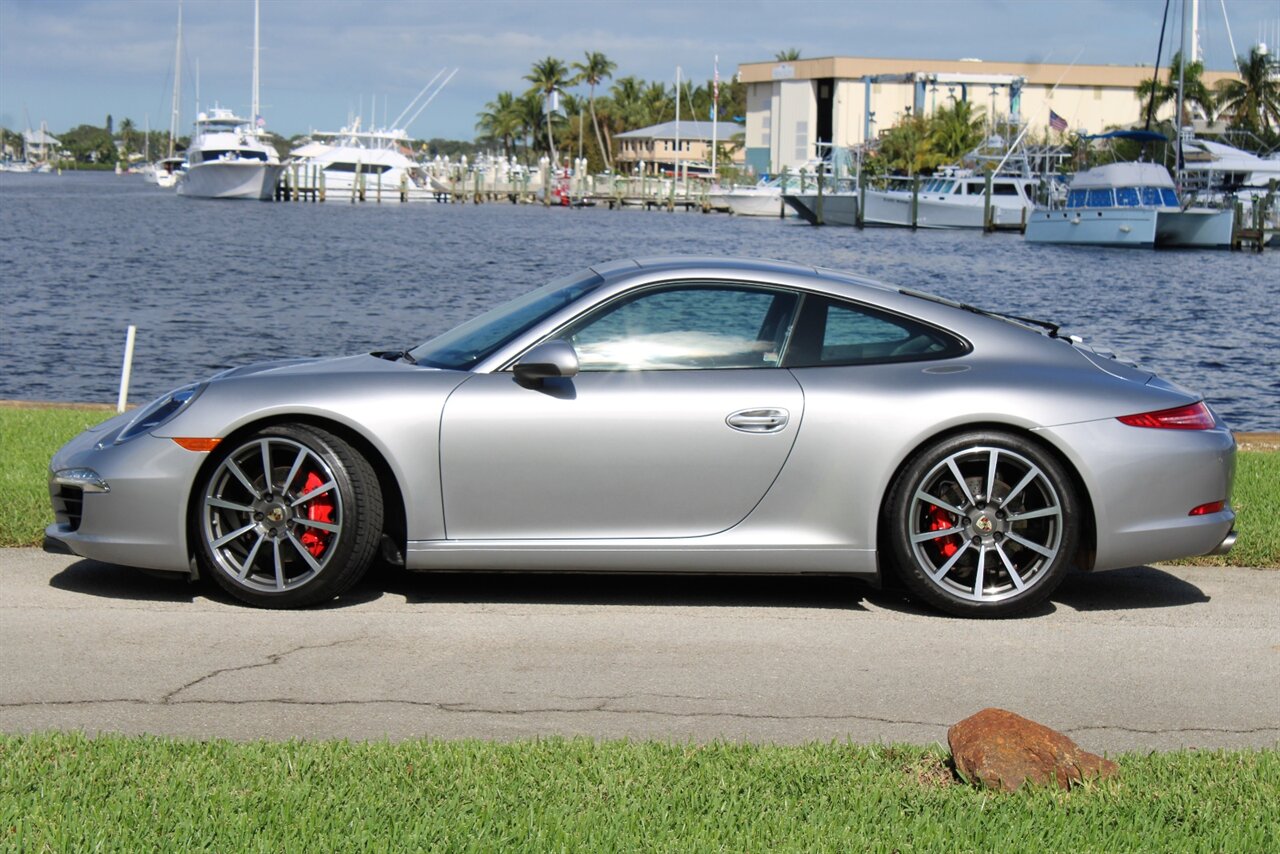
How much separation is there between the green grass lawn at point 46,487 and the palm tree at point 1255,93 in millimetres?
96129

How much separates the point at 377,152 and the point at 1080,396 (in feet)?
371

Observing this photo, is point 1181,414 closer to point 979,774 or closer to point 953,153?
point 979,774

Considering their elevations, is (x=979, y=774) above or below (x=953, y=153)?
below

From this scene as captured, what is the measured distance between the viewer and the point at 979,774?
3945mm

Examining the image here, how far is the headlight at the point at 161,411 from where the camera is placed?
19.9ft

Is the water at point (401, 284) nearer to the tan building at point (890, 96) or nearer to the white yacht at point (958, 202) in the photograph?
the white yacht at point (958, 202)

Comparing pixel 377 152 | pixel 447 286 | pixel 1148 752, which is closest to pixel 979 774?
pixel 1148 752

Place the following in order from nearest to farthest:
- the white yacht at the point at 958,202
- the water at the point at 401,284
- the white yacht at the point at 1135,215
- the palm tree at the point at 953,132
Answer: the water at the point at 401,284 → the white yacht at the point at 1135,215 → the white yacht at the point at 958,202 → the palm tree at the point at 953,132

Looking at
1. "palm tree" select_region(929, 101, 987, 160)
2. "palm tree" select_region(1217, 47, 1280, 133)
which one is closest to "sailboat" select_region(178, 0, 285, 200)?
"palm tree" select_region(929, 101, 987, 160)

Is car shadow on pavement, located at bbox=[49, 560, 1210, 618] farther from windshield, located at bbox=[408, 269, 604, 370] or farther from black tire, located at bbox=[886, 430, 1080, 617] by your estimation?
windshield, located at bbox=[408, 269, 604, 370]

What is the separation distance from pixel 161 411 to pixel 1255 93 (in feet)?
338

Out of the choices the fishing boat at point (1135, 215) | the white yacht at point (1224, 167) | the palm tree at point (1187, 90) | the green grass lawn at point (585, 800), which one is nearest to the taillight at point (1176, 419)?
the green grass lawn at point (585, 800)

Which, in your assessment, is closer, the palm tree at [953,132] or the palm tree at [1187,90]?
the palm tree at [1187,90]

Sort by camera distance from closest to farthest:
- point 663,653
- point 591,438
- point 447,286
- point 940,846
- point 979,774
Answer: point 940,846 < point 979,774 < point 663,653 < point 591,438 < point 447,286
